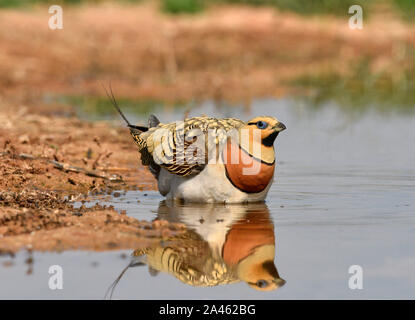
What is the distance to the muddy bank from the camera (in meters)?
6.32

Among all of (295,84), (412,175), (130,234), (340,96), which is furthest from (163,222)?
(295,84)

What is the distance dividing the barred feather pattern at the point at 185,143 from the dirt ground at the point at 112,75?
0.78 metres

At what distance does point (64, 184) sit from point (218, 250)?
2.90 metres

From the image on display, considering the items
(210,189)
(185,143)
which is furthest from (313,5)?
(210,189)

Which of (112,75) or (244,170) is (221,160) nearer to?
(244,170)

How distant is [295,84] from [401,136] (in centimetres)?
715

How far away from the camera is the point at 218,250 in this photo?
20.6 feet

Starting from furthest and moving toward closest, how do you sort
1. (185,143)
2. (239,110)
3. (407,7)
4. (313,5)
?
(407,7), (313,5), (239,110), (185,143)

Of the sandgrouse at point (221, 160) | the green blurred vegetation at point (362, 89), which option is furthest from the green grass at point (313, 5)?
the sandgrouse at point (221, 160)

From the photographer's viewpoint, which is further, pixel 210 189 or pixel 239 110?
pixel 239 110

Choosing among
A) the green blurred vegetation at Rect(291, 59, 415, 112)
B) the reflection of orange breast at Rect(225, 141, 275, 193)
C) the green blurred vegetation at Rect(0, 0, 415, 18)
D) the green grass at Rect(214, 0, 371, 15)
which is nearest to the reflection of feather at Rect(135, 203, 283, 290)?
the reflection of orange breast at Rect(225, 141, 275, 193)

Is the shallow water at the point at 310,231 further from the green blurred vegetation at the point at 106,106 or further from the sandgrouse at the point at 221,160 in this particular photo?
the green blurred vegetation at the point at 106,106

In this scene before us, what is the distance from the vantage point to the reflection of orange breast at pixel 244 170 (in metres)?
7.57

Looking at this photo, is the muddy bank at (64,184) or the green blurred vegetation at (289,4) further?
the green blurred vegetation at (289,4)
